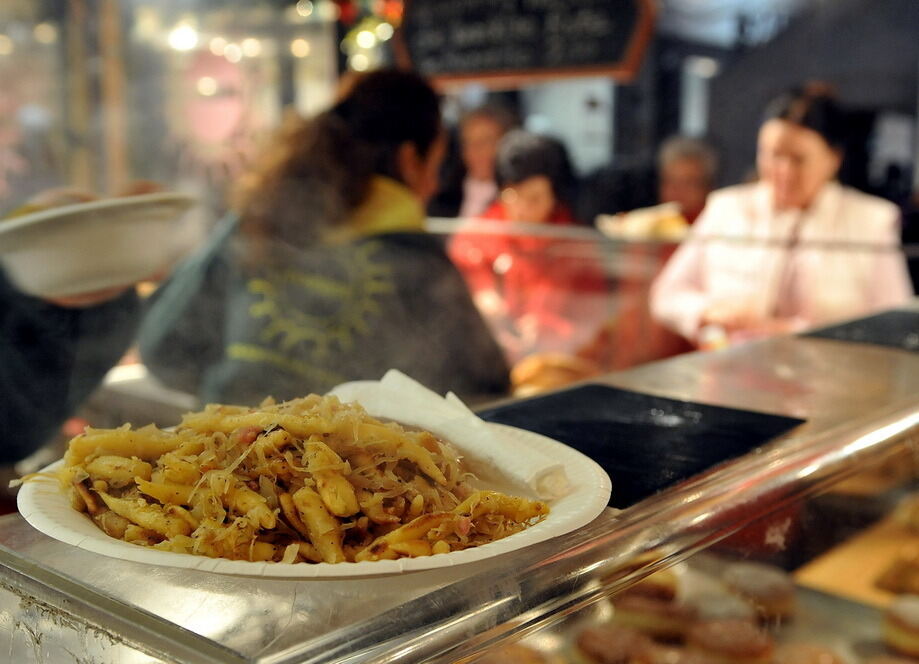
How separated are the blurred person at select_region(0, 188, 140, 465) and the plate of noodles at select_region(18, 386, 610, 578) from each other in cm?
95

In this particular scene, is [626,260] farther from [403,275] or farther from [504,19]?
[504,19]

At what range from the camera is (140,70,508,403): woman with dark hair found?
218cm

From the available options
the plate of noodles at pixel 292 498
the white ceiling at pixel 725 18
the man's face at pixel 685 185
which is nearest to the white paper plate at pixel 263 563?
the plate of noodles at pixel 292 498

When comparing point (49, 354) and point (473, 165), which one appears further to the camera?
point (473, 165)

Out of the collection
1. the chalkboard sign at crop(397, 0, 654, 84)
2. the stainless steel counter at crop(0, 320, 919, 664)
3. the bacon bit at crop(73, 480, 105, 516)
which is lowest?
the stainless steel counter at crop(0, 320, 919, 664)

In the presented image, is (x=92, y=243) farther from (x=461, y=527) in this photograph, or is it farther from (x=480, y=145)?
(x=480, y=145)

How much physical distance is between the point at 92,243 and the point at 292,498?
0.87 metres

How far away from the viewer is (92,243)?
1.43m

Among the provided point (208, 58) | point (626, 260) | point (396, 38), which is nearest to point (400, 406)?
point (626, 260)

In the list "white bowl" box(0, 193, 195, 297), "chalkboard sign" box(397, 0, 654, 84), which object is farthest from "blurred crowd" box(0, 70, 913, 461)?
"chalkboard sign" box(397, 0, 654, 84)

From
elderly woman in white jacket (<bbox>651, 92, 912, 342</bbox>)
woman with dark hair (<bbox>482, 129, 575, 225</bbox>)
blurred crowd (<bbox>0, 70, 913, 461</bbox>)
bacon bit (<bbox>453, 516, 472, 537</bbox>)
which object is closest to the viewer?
bacon bit (<bbox>453, 516, 472, 537</bbox>)

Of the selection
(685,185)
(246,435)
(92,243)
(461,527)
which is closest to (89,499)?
(246,435)

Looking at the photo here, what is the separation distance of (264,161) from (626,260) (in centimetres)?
133

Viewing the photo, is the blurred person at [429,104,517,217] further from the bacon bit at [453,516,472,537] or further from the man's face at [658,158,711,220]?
the bacon bit at [453,516,472,537]
